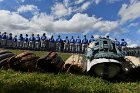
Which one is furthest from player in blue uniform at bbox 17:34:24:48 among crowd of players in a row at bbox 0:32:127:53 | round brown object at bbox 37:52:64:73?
round brown object at bbox 37:52:64:73

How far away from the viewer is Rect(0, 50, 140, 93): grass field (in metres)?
13.7

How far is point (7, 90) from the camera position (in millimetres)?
12828

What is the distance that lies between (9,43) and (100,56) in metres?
37.9

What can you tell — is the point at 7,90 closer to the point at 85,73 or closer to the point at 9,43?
the point at 85,73

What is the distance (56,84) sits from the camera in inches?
601

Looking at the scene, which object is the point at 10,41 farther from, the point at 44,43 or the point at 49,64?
the point at 49,64

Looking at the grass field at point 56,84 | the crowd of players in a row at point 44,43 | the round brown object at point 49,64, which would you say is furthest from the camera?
the crowd of players in a row at point 44,43

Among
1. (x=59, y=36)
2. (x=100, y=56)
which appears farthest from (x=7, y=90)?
(x=59, y=36)

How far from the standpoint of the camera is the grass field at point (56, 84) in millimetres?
13719

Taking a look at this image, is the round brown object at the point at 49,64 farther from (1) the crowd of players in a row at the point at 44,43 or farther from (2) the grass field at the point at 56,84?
(1) the crowd of players in a row at the point at 44,43

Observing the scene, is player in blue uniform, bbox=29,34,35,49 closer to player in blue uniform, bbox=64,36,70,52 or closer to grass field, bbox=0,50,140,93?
player in blue uniform, bbox=64,36,70,52

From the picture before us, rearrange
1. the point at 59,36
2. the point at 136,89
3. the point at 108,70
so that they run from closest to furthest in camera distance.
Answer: the point at 136,89
the point at 108,70
the point at 59,36

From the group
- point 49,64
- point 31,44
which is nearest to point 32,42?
point 31,44

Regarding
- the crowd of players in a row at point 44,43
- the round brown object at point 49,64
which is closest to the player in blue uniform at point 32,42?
the crowd of players in a row at point 44,43
